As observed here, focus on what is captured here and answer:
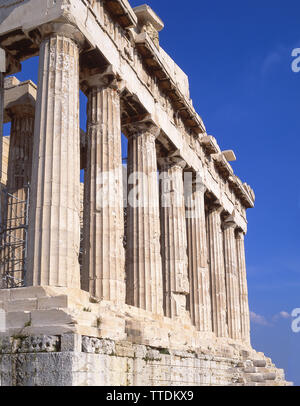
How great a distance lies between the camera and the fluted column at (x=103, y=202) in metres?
16.4

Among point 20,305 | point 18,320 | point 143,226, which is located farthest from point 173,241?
point 18,320

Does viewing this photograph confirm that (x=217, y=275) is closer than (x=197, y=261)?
No

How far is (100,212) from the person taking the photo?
1694cm

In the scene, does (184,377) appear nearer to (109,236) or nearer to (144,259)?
(109,236)

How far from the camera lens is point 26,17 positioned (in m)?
16.2

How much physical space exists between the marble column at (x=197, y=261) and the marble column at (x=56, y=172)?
44.3ft

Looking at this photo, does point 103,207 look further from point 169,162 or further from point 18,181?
point 169,162

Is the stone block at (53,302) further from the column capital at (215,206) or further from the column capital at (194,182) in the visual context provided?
the column capital at (215,206)

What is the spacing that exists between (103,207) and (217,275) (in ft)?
52.1

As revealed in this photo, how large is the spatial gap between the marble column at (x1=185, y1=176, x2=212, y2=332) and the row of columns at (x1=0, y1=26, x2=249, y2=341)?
0.16 ft

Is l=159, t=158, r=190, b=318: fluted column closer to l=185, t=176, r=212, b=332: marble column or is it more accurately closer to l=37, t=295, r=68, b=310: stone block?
l=185, t=176, r=212, b=332: marble column

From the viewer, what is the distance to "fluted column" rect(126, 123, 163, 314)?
2003cm

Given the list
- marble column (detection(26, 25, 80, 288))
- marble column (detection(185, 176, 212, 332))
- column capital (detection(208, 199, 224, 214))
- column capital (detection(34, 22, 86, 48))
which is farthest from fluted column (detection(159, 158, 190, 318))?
column capital (detection(34, 22, 86, 48))

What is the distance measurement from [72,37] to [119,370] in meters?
9.50
